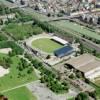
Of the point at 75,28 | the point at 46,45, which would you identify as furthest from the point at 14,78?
the point at 75,28

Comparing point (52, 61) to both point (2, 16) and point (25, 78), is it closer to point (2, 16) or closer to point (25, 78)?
point (25, 78)

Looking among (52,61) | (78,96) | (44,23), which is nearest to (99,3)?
(44,23)

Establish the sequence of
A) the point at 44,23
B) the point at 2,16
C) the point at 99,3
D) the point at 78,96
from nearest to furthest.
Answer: the point at 78,96 → the point at 44,23 → the point at 2,16 → the point at 99,3

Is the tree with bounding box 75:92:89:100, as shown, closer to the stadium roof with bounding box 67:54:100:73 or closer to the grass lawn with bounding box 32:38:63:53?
the stadium roof with bounding box 67:54:100:73

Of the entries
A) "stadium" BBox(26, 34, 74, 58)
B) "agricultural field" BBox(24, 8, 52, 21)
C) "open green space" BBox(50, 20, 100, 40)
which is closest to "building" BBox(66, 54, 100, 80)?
"stadium" BBox(26, 34, 74, 58)

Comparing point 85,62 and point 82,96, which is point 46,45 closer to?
point 85,62

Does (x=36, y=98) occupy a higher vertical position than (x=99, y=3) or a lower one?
lower

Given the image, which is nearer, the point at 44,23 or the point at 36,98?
the point at 36,98

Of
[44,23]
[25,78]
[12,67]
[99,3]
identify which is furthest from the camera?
[99,3]
